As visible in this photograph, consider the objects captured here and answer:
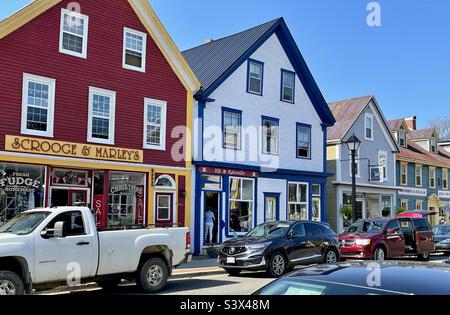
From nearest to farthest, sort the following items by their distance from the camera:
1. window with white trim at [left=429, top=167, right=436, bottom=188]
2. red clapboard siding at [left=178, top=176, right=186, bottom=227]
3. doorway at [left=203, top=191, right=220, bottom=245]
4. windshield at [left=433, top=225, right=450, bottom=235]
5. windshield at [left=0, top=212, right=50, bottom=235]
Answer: windshield at [left=0, top=212, right=50, bottom=235] < red clapboard siding at [left=178, top=176, right=186, bottom=227] < doorway at [left=203, top=191, right=220, bottom=245] < windshield at [left=433, top=225, right=450, bottom=235] < window with white trim at [left=429, top=167, right=436, bottom=188]

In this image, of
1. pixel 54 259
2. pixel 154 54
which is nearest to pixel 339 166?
pixel 154 54

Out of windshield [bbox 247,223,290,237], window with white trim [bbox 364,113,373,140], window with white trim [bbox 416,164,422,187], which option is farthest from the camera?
window with white trim [bbox 416,164,422,187]

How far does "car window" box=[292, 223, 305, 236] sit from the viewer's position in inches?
615

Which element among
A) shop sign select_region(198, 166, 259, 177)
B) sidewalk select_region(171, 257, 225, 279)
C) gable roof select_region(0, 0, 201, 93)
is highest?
gable roof select_region(0, 0, 201, 93)

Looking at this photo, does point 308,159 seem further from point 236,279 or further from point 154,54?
point 236,279

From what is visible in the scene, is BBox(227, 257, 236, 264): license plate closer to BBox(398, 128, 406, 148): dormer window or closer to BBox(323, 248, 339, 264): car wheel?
BBox(323, 248, 339, 264): car wheel

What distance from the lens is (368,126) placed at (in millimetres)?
33562

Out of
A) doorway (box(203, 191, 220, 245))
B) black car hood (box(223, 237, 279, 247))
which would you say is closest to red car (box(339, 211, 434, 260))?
black car hood (box(223, 237, 279, 247))

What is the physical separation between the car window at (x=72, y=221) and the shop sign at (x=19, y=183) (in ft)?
Answer: 20.9

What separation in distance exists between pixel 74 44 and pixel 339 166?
61.1 ft

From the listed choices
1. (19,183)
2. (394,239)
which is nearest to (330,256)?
(394,239)

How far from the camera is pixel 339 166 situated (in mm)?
31203

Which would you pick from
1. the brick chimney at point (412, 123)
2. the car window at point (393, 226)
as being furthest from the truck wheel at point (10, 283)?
the brick chimney at point (412, 123)

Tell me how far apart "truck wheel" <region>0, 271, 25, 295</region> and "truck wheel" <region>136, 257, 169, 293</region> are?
2.84 metres
